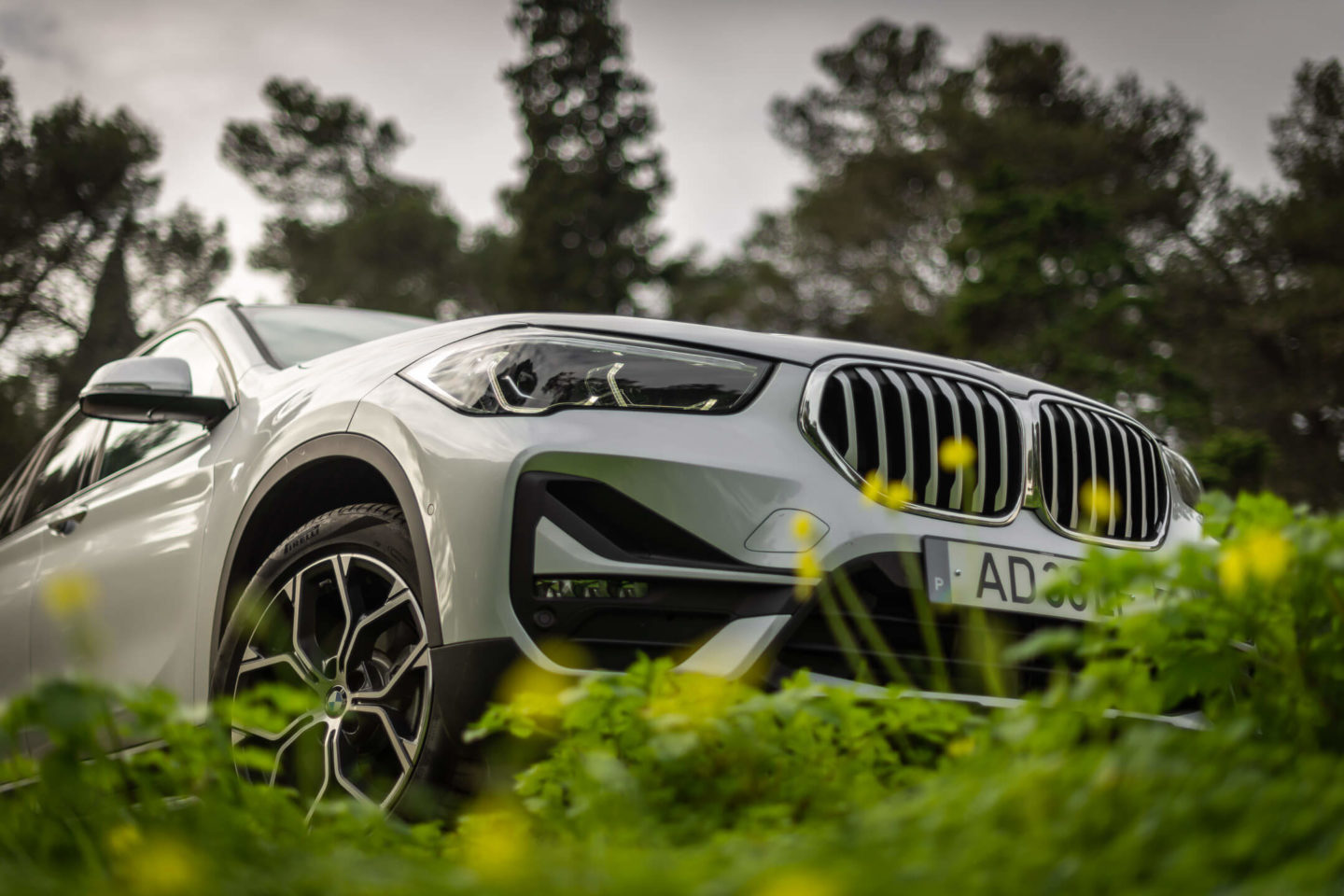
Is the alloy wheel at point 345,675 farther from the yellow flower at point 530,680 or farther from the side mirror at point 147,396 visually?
the side mirror at point 147,396

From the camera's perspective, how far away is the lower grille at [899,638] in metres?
2.22

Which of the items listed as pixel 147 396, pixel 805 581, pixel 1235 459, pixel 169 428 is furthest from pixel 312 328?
pixel 1235 459

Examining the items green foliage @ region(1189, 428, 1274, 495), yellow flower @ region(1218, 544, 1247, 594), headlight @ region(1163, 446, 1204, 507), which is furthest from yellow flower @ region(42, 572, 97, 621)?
green foliage @ region(1189, 428, 1274, 495)

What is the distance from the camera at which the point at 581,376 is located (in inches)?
91.9

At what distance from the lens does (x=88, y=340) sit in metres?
21.0

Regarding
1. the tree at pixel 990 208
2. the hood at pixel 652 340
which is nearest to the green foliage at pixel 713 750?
the hood at pixel 652 340

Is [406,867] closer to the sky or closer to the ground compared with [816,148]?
closer to the ground

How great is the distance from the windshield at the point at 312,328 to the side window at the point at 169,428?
0.19 meters

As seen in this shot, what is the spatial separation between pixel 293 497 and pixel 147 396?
72 centimetres

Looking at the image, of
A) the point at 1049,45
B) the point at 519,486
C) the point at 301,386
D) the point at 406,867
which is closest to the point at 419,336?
the point at 301,386

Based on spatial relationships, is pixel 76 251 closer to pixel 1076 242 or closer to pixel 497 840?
pixel 1076 242

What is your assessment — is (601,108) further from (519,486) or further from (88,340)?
(519,486)

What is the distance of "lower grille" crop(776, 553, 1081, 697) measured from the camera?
2217 mm

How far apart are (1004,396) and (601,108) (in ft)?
87.9
